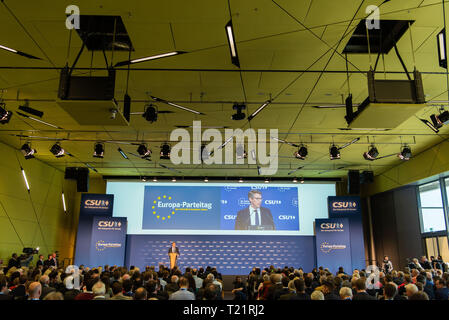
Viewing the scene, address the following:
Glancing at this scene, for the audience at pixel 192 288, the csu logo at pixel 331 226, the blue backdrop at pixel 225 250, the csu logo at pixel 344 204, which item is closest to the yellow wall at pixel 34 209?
the blue backdrop at pixel 225 250

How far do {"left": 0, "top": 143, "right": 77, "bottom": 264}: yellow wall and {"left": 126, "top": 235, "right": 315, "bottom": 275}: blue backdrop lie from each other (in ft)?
11.0

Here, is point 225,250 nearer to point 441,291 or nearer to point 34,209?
point 34,209

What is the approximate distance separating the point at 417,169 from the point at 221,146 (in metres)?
7.50

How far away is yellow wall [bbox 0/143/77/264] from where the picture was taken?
40.6 feet

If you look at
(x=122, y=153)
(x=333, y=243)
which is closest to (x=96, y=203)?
(x=122, y=153)

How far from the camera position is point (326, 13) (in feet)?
17.7

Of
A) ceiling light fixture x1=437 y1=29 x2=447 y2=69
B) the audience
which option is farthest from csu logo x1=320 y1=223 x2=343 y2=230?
ceiling light fixture x1=437 y1=29 x2=447 y2=69

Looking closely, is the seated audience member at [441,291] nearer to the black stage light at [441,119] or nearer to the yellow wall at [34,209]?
the black stage light at [441,119]

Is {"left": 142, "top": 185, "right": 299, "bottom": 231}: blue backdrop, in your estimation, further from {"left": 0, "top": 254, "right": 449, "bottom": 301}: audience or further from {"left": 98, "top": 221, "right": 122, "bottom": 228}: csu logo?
{"left": 0, "top": 254, "right": 449, "bottom": 301}: audience

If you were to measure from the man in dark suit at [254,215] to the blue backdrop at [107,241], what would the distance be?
519 centimetres

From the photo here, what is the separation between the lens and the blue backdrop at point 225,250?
16.5 meters

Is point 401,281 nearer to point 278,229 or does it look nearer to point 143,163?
point 278,229

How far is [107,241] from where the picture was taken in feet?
51.3
